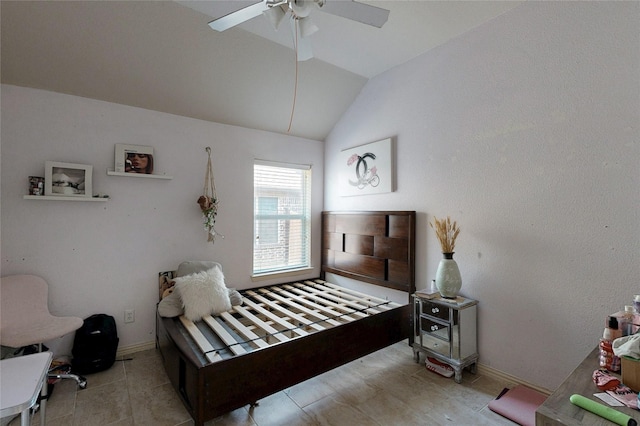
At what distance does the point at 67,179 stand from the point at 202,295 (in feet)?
4.73

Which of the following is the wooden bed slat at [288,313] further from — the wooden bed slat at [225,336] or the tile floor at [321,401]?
the wooden bed slat at [225,336]

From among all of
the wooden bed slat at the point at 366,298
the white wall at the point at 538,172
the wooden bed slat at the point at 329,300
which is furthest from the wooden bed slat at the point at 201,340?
the white wall at the point at 538,172

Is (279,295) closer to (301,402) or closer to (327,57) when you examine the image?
(301,402)

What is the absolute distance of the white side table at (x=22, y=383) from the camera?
1.15 metres

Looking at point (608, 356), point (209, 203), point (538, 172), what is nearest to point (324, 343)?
point (608, 356)

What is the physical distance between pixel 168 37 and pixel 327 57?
1364 mm

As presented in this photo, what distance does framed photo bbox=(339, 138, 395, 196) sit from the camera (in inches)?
117

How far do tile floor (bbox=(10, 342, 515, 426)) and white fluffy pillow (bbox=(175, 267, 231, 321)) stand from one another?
546mm

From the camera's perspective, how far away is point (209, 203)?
2.93 metres

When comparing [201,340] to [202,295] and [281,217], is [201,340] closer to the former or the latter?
[202,295]

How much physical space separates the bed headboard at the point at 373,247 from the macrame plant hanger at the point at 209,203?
1.35 metres

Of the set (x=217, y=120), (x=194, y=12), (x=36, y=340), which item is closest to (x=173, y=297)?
(x=36, y=340)

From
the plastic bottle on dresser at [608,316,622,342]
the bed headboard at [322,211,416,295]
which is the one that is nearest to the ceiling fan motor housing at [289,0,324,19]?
the bed headboard at [322,211,416,295]

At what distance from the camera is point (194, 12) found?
2104mm
